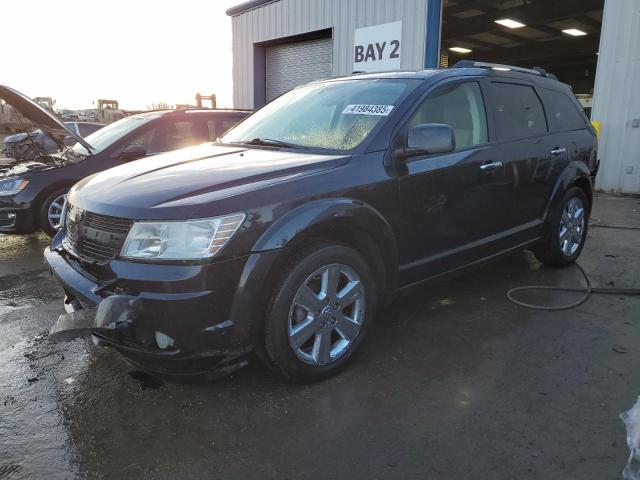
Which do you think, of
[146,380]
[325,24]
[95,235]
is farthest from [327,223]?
[325,24]

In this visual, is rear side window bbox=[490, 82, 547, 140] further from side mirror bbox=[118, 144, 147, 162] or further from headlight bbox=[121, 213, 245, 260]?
side mirror bbox=[118, 144, 147, 162]

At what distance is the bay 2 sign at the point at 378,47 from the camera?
37.0 ft

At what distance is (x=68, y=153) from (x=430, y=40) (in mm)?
7756

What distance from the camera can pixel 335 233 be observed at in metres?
2.80

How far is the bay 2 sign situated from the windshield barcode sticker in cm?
842

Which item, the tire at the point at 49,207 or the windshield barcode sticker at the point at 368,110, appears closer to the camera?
the windshield barcode sticker at the point at 368,110

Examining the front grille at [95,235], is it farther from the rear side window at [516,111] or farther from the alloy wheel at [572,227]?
the alloy wheel at [572,227]

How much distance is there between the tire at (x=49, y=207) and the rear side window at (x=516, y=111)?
15.5ft

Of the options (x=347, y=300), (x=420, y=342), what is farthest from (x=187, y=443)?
(x=420, y=342)

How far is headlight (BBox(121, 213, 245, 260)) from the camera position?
7.47 ft

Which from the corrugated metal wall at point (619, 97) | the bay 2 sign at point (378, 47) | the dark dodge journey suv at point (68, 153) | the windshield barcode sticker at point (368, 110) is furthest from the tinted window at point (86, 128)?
the corrugated metal wall at point (619, 97)

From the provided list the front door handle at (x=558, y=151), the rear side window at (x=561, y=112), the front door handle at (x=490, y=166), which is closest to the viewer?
the front door handle at (x=490, y=166)

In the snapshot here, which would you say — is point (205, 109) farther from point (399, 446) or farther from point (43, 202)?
point (399, 446)

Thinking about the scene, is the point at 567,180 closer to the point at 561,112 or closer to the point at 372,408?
the point at 561,112
